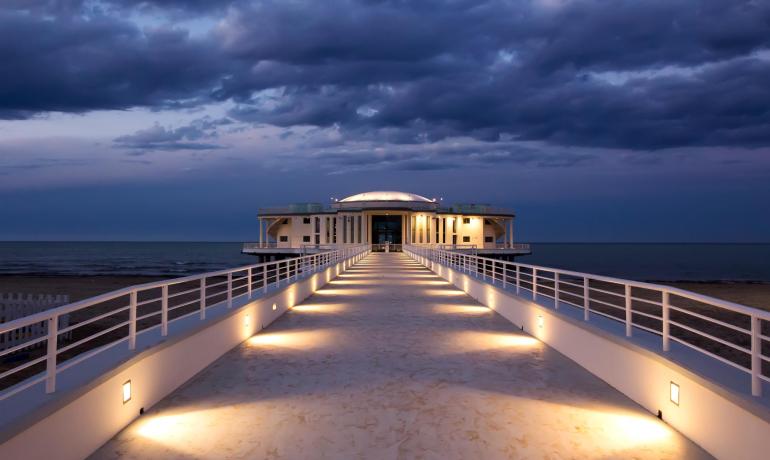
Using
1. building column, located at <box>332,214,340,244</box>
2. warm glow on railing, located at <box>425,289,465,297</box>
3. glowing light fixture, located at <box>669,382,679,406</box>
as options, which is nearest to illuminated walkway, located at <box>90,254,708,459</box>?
glowing light fixture, located at <box>669,382,679,406</box>

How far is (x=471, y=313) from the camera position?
13680mm

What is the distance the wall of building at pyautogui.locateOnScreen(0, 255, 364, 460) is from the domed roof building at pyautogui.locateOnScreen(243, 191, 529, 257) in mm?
49541

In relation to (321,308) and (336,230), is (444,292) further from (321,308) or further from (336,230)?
(336,230)

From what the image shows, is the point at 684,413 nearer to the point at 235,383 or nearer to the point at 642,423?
the point at 642,423

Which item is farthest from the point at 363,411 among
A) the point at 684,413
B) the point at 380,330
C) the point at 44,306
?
the point at 44,306

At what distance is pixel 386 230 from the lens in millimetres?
73375

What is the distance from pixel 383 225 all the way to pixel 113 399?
6857cm

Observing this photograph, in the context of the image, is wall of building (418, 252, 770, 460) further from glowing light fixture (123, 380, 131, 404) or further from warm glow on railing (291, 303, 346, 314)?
warm glow on railing (291, 303, 346, 314)

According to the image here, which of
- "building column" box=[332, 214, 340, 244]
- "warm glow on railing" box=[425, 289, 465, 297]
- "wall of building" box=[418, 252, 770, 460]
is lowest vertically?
"warm glow on railing" box=[425, 289, 465, 297]

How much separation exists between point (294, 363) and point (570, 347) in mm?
4199

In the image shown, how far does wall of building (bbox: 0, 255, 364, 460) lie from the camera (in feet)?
12.9

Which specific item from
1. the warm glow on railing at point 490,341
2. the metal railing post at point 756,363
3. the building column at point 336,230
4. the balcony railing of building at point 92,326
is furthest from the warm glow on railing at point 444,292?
the building column at point 336,230

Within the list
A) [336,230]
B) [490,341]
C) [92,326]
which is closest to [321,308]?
[490,341]

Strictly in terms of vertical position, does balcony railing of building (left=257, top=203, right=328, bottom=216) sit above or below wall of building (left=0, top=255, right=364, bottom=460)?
above
